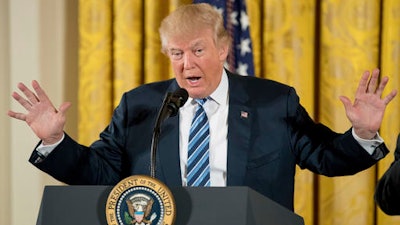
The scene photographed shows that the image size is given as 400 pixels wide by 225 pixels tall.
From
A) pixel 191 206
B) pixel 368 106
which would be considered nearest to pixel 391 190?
pixel 368 106

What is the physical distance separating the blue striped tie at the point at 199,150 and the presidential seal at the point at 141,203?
0.79 meters

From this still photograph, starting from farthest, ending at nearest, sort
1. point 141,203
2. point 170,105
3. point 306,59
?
point 306,59 → point 170,105 → point 141,203

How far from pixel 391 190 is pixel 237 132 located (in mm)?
588

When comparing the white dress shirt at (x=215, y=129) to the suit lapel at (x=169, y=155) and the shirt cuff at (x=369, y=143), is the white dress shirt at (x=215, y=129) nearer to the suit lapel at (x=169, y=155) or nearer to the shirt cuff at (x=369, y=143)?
the suit lapel at (x=169, y=155)

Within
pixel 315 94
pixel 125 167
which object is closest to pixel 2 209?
pixel 125 167

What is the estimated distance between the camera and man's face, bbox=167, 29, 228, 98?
292cm

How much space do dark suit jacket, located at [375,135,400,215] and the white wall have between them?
6.62 feet

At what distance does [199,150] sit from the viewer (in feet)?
9.43

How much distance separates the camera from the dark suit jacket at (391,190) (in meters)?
2.63

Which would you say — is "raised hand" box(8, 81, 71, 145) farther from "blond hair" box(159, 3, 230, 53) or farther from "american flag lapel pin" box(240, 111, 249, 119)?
"american flag lapel pin" box(240, 111, 249, 119)

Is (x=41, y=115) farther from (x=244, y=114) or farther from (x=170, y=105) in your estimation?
(x=244, y=114)

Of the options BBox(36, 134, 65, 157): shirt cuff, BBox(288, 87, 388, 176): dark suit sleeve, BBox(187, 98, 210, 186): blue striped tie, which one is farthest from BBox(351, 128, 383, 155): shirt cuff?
BBox(36, 134, 65, 157): shirt cuff

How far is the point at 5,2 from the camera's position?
4.29 meters

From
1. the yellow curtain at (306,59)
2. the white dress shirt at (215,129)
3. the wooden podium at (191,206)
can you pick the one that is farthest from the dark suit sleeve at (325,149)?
the yellow curtain at (306,59)
